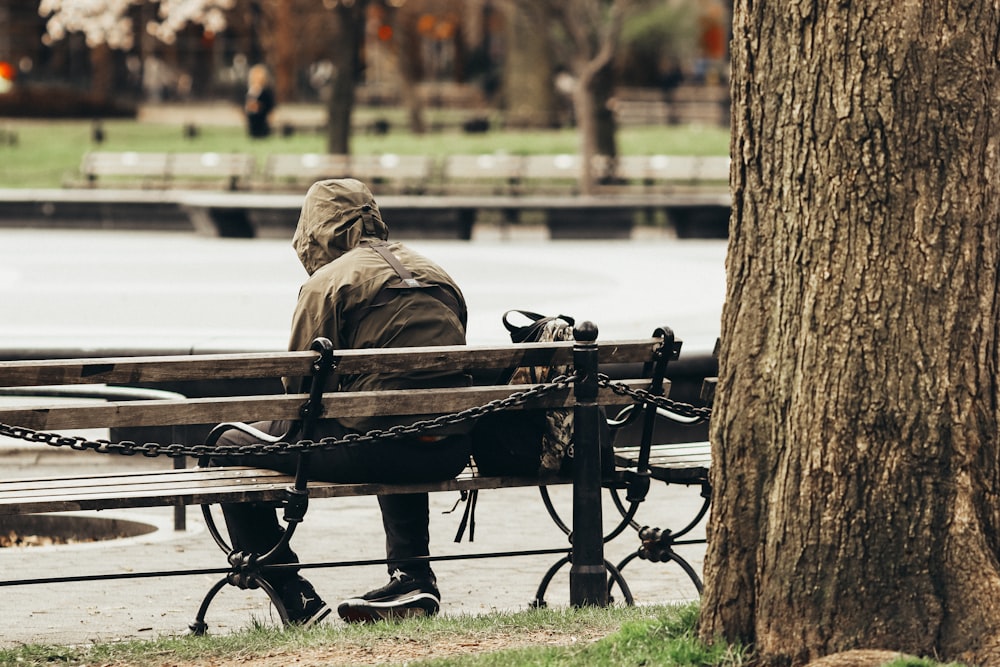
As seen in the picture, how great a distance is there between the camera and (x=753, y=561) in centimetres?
448

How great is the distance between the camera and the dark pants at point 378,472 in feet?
17.9

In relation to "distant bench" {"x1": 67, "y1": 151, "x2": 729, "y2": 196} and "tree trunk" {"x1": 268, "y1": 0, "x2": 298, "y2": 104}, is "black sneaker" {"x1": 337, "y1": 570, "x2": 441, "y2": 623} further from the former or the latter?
"tree trunk" {"x1": 268, "y1": 0, "x2": 298, "y2": 104}

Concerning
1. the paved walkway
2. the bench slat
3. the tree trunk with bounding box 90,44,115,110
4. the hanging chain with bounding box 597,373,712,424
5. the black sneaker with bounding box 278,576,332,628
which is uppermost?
the tree trunk with bounding box 90,44,115,110

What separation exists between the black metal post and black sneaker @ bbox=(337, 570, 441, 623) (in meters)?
0.51

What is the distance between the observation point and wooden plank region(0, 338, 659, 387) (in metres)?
4.97

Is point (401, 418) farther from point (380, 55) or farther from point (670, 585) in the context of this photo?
point (380, 55)

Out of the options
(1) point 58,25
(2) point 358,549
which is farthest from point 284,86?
(2) point 358,549

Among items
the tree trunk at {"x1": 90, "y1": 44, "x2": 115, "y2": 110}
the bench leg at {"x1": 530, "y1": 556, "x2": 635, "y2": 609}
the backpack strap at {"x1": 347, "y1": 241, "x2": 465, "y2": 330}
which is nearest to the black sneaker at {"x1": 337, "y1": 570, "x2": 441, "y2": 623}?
the bench leg at {"x1": 530, "y1": 556, "x2": 635, "y2": 609}

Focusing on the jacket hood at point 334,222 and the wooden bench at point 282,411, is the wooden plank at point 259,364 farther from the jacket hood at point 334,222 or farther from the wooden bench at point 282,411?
the jacket hood at point 334,222

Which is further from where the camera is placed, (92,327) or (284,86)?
(284,86)

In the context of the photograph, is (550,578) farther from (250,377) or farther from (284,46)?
(284,46)

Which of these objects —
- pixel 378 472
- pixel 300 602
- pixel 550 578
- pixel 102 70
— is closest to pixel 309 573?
pixel 300 602

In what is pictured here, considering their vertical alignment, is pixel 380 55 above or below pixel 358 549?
above

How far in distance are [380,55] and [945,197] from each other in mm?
62839
